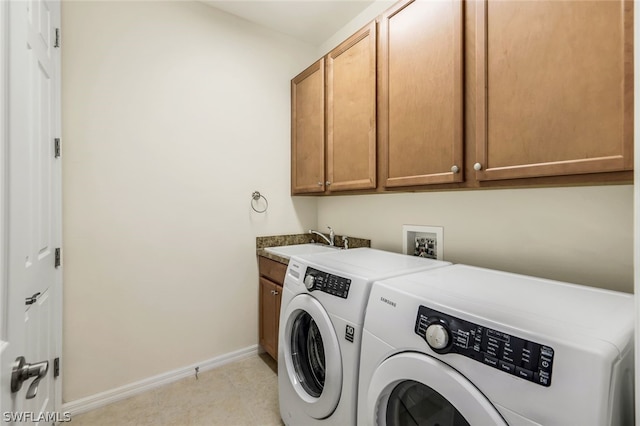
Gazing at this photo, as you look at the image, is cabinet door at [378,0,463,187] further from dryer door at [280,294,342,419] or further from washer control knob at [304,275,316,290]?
dryer door at [280,294,342,419]

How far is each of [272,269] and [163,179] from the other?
3.21 feet

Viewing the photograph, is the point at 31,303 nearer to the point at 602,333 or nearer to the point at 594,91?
the point at 602,333

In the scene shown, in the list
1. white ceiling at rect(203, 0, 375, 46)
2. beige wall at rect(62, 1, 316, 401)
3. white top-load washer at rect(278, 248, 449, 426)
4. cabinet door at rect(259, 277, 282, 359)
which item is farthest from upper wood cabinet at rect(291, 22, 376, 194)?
cabinet door at rect(259, 277, 282, 359)

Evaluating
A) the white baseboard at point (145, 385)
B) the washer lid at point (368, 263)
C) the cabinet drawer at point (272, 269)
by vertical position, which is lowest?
the white baseboard at point (145, 385)

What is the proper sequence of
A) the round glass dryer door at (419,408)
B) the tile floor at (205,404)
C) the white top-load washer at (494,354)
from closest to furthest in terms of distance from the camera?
the white top-load washer at (494,354)
the round glass dryer door at (419,408)
the tile floor at (205,404)

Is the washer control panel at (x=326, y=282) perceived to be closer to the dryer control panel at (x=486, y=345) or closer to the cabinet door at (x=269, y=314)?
the dryer control panel at (x=486, y=345)

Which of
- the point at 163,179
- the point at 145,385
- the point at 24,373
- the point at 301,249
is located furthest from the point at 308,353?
the point at 163,179

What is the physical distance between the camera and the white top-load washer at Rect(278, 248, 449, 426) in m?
1.12

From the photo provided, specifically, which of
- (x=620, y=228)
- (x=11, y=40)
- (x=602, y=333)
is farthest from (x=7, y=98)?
(x=620, y=228)

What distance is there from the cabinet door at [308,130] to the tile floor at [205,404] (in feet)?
4.65

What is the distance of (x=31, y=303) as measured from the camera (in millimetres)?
1075

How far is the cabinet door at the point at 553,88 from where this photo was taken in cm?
87

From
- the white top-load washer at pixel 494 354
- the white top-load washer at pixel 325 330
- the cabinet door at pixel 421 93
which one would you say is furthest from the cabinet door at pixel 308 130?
the white top-load washer at pixel 494 354

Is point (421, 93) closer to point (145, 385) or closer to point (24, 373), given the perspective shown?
point (24, 373)
